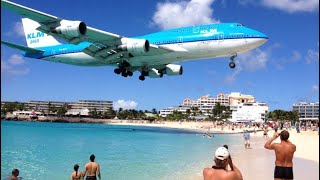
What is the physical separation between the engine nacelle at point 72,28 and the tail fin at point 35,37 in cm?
1195

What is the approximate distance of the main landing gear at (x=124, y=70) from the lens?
35656 millimetres

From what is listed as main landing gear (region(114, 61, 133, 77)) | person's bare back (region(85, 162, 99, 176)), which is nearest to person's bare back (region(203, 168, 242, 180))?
person's bare back (region(85, 162, 99, 176))

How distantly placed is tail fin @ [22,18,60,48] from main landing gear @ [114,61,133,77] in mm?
9535

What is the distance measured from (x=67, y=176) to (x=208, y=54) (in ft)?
48.6

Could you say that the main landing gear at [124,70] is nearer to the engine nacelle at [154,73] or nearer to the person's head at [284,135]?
the engine nacelle at [154,73]

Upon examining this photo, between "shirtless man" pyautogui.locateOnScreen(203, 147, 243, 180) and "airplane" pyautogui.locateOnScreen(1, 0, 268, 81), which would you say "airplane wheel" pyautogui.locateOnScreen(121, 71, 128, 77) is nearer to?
"airplane" pyautogui.locateOnScreen(1, 0, 268, 81)

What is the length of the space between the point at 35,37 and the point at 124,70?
1617 centimetres

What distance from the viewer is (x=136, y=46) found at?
32.3 metres

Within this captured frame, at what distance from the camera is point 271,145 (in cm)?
787

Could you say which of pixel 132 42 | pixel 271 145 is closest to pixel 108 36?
pixel 132 42

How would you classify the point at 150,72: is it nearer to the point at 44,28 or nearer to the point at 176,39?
the point at 176,39

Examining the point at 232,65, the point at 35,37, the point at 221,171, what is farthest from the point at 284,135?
the point at 35,37

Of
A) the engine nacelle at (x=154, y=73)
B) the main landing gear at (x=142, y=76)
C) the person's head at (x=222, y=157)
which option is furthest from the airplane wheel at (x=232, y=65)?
the person's head at (x=222, y=157)

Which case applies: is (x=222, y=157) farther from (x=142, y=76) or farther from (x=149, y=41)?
(x=142, y=76)
